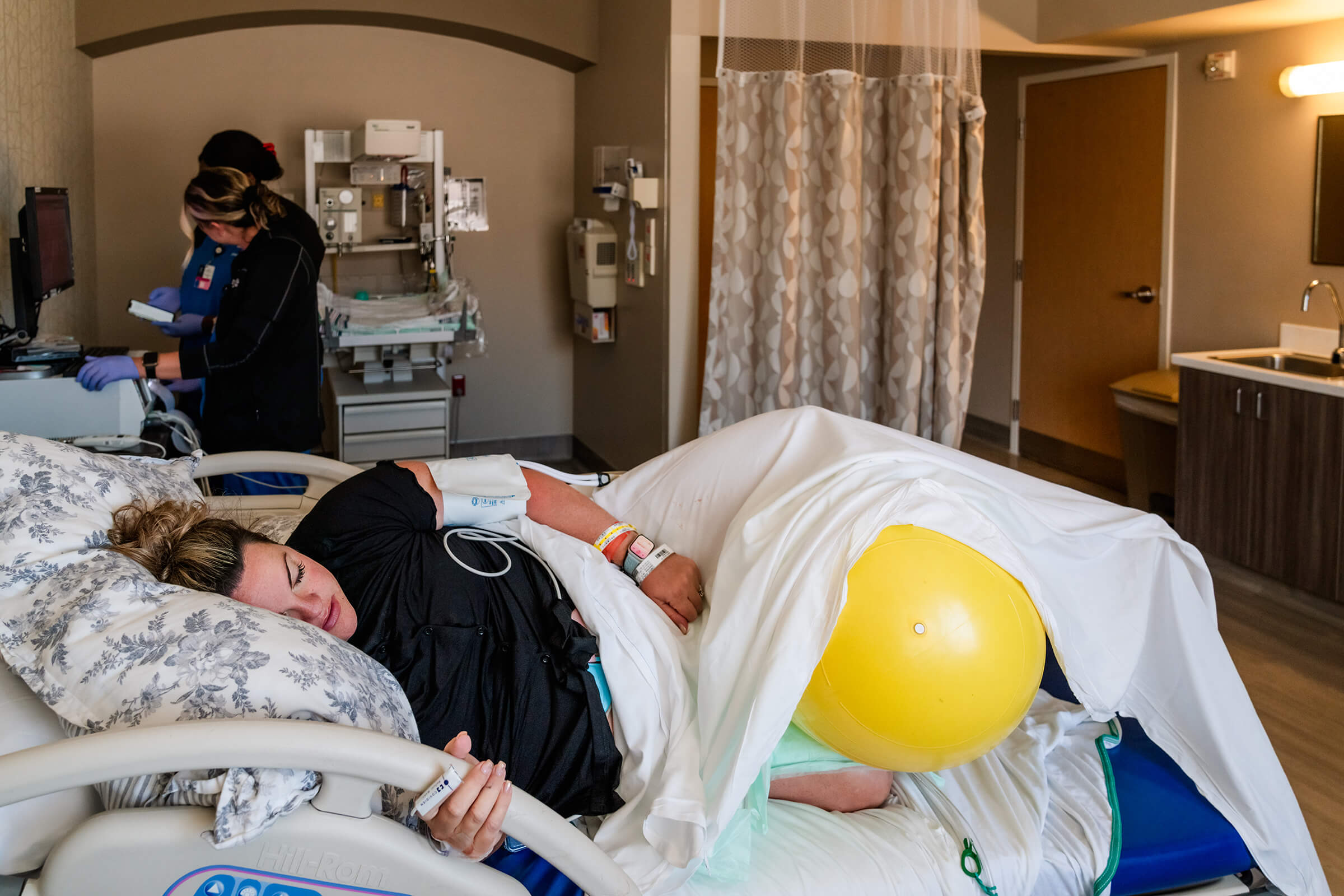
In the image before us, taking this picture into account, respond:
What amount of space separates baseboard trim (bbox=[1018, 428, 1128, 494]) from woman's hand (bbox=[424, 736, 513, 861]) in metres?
4.10

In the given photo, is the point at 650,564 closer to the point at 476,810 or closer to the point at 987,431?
the point at 476,810

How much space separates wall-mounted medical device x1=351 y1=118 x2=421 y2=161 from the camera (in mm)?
4199

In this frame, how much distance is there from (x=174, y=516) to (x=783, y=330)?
2.66 meters

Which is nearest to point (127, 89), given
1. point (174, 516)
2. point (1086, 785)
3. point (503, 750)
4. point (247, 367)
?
point (247, 367)

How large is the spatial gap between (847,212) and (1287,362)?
175cm

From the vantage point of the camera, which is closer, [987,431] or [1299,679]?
[1299,679]

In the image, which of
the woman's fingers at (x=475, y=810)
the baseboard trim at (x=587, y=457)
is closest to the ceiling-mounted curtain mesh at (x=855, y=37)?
the baseboard trim at (x=587, y=457)

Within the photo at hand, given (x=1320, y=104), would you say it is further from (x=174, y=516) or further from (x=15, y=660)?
(x=15, y=660)

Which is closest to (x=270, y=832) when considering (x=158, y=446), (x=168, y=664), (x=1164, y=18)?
(x=168, y=664)

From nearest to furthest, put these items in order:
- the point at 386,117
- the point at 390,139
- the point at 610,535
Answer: the point at 610,535
the point at 390,139
the point at 386,117

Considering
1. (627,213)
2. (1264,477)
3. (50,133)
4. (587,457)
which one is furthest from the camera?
(587,457)

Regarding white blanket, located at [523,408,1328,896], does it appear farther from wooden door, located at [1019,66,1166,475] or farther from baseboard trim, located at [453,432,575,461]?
baseboard trim, located at [453,432,575,461]

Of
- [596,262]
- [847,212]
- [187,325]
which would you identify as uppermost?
[847,212]

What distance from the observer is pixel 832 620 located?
5.19 feet
